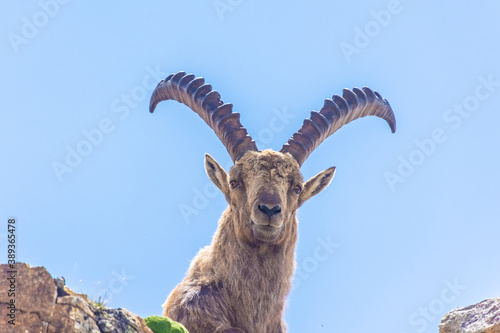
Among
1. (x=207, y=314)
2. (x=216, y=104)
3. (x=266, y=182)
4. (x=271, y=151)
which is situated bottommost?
(x=207, y=314)

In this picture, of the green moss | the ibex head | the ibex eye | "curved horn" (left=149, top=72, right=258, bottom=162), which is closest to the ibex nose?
the ibex head

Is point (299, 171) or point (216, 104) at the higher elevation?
point (216, 104)

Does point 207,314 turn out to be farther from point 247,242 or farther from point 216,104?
point 216,104

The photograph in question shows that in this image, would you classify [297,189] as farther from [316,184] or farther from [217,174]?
[217,174]

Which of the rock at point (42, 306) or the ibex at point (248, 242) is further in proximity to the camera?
the ibex at point (248, 242)

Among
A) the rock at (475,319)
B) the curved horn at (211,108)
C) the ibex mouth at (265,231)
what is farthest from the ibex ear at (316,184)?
the rock at (475,319)

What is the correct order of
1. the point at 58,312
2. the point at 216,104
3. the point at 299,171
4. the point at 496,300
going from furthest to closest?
the point at 216,104 → the point at 299,171 → the point at 496,300 → the point at 58,312

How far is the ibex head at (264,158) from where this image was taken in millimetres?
11086

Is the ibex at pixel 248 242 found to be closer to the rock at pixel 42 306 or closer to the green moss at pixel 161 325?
the green moss at pixel 161 325

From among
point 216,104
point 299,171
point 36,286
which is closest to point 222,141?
point 216,104

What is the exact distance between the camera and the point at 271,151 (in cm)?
1232

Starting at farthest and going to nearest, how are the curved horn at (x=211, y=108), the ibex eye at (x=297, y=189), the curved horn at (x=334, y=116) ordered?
the curved horn at (x=334, y=116), the curved horn at (x=211, y=108), the ibex eye at (x=297, y=189)

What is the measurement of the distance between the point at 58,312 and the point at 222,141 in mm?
6144

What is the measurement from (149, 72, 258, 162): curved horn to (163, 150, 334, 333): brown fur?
0.56 m
